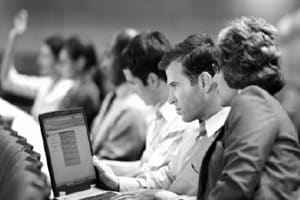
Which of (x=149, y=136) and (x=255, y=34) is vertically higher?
(x=255, y=34)

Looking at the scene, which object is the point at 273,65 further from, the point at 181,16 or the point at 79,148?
the point at 181,16

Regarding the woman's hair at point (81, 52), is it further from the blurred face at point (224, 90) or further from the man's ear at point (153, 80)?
the blurred face at point (224, 90)

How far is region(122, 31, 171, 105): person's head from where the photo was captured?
9.73 ft

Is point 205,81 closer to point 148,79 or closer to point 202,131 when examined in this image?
point 202,131

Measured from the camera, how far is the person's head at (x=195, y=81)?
2.29 m

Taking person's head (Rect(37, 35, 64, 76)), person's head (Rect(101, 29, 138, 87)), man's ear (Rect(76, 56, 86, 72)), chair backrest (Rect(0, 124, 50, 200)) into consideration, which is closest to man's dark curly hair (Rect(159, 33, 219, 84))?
chair backrest (Rect(0, 124, 50, 200))

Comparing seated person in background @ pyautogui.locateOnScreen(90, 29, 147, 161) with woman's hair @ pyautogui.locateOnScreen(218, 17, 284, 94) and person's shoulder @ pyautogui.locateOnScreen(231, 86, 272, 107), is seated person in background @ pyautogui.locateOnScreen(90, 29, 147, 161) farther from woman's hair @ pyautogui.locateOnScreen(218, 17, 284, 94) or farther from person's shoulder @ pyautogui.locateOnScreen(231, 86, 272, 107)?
person's shoulder @ pyautogui.locateOnScreen(231, 86, 272, 107)

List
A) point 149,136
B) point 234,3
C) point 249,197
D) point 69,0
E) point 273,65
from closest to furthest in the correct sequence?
point 249,197
point 273,65
point 149,136
point 69,0
point 234,3

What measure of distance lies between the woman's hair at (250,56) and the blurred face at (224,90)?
32 mm

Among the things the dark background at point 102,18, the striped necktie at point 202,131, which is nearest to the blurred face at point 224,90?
the striped necktie at point 202,131

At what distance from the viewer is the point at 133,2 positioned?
7.38 meters

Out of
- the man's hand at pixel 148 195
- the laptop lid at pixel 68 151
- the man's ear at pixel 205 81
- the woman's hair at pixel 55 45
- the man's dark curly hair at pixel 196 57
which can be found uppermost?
the woman's hair at pixel 55 45

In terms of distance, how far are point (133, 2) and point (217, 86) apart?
5241 mm

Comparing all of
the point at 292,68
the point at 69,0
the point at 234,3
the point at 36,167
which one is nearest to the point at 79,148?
the point at 36,167
